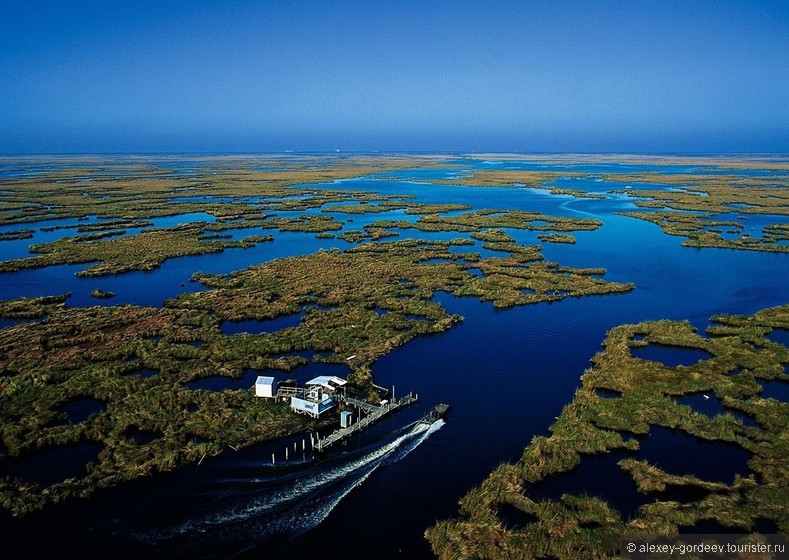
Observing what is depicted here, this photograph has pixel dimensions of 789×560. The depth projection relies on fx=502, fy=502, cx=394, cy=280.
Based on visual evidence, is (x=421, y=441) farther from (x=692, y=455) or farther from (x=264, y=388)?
(x=692, y=455)

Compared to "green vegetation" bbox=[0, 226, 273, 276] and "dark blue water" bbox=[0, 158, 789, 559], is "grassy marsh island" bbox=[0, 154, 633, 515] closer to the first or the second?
"green vegetation" bbox=[0, 226, 273, 276]

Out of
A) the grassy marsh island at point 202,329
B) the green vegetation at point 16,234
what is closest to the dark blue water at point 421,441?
the grassy marsh island at point 202,329

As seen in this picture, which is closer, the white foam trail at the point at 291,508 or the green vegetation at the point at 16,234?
the white foam trail at the point at 291,508

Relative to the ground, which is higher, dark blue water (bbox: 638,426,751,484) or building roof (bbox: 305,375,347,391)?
building roof (bbox: 305,375,347,391)

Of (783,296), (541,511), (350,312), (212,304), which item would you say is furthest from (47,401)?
(783,296)

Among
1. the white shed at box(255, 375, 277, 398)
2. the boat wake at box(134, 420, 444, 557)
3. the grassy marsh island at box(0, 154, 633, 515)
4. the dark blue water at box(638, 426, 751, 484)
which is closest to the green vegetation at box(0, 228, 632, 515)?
the grassy marsh island at box(0, 154, 633, 515)

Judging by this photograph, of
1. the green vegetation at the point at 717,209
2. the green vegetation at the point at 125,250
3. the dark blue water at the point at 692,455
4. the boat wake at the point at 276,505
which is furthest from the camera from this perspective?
the green vegetation at the point at 717,209

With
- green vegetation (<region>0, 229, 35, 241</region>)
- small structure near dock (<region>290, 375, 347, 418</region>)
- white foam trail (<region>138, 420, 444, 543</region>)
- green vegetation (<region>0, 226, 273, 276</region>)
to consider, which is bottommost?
white foam trail (<region>138, 420, 444, 543</region>)

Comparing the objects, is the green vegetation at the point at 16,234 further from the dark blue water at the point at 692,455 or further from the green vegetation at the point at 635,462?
the dark blue water at the point at 692,455
